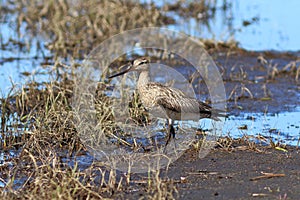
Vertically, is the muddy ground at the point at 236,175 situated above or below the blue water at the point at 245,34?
below

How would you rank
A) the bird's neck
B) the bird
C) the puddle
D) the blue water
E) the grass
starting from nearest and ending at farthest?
the grass → the bird → the bird's neck → the puddle → the blue water

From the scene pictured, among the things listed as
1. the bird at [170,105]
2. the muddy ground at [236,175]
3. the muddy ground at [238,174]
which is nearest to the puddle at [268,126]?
the muddy ground at [238,174]

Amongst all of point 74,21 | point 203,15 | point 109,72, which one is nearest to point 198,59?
point 109,72

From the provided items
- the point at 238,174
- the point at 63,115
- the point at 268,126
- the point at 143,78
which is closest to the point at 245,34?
the point at 268,126

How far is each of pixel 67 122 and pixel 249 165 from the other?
6.59ft

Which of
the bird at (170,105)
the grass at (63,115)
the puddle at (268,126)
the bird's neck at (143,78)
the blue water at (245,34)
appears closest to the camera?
the grass at (63,115)

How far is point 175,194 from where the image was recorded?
5211mm

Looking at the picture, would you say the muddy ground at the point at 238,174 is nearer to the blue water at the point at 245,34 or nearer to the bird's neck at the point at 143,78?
the blue water at the point at 245,34

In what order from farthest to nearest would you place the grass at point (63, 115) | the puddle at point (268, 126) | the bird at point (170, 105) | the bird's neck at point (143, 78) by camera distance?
the puddle at point (268, 126) < the bird's neck at point (143, 78) < the bird at point (170, 105) < the grass at point (63, 115)

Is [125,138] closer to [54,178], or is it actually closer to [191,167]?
[191,167]

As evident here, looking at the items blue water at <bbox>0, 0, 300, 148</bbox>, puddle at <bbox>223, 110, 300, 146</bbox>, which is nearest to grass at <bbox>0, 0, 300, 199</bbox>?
blue water at <bbox>0, 0, 300, 148</bbox>

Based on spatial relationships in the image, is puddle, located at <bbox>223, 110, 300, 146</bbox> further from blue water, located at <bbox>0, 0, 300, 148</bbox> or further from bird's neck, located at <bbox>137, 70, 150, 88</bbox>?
bird's neck, located at <bbox>137, 70, 150, 88</bbox>

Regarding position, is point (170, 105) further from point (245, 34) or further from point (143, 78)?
point (245, 34)

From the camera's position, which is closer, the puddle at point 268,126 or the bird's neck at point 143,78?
the bird's neck at point 143,78
